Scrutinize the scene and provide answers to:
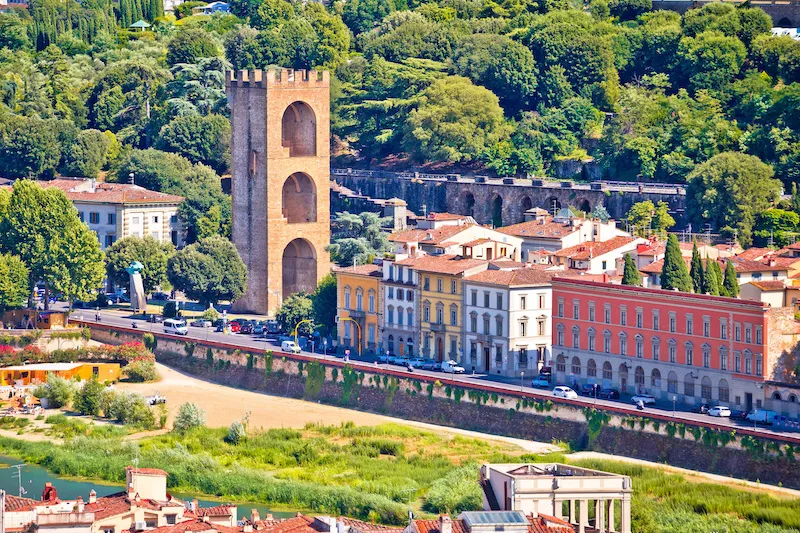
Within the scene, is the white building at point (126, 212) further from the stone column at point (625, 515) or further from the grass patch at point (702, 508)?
the stone column at point (625, 515)

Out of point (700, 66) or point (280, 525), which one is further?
point (700, 66)

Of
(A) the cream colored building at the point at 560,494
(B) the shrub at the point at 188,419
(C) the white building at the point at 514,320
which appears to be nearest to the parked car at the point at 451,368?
(C) the white building at the point at 514,320

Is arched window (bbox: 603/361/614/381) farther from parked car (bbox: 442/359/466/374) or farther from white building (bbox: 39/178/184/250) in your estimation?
white building (bbox: 39/178/184/250)

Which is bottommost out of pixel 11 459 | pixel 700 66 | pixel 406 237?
pixel 11 459

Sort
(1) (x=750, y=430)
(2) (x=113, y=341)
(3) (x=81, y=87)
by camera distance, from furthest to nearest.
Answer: (3) (x=81, y=87)
(2) (x=113, y=341)
(1) (x=750, y=430)

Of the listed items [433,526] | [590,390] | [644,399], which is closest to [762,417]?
[644,399]

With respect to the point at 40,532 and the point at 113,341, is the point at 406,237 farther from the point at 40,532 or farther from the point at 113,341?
the point at 40,532

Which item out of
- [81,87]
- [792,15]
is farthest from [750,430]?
[81,87]
